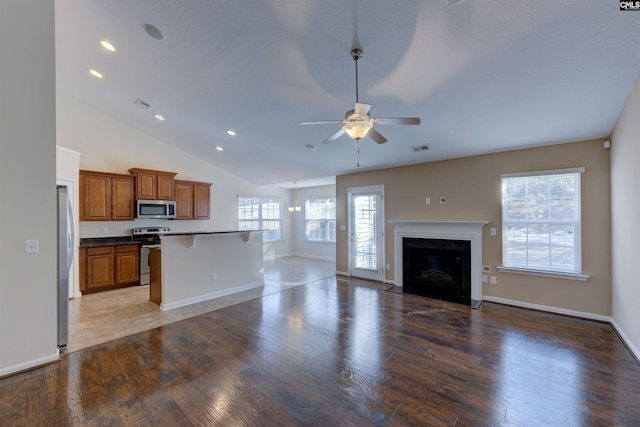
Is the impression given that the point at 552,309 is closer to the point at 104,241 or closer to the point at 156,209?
the point at 156,209

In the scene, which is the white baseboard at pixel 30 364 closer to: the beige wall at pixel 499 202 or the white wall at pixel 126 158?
the white wall at pixel 126 158

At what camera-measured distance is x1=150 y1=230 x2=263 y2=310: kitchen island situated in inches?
161

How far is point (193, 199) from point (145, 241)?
149 centimetres

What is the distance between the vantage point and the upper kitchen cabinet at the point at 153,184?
5.68 meters

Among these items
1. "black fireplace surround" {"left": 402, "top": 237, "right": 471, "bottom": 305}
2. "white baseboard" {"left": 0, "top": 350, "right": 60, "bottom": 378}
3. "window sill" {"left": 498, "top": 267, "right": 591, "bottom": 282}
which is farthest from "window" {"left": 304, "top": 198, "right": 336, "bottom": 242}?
"white baseboard" {"left": 0, "top": 350, "right": 60, "bottom": 378}

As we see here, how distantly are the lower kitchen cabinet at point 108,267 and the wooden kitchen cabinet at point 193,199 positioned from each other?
137 centimetres

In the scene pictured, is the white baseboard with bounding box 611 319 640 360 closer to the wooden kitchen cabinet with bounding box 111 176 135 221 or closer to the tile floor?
the tile floor

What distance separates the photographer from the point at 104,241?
541 centimetres

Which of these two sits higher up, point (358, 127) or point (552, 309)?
point (358, 127)

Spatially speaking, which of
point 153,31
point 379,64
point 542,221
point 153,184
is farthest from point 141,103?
point 542,221

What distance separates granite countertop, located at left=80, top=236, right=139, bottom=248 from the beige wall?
506 cm

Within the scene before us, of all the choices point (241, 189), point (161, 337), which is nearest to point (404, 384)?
point (161, 337)

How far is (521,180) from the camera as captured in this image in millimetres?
4203

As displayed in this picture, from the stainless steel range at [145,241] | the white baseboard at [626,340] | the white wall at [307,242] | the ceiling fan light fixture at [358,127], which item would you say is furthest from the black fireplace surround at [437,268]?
the stainless steel range at [145,241]
